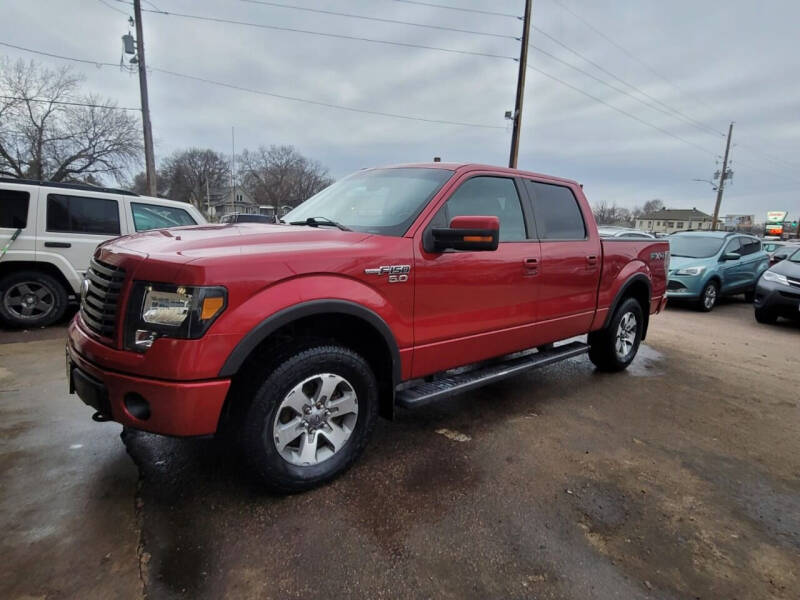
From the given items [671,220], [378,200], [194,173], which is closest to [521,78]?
[378,200]

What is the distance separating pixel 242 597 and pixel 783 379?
5.93 meters

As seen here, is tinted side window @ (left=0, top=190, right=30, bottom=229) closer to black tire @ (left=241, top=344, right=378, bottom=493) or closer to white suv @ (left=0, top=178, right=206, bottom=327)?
white suv @ (left=0, top=178, right=206, bottom=327)

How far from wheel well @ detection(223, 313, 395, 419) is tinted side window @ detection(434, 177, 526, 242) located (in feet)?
3.08

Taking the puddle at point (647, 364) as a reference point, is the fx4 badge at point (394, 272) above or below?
above

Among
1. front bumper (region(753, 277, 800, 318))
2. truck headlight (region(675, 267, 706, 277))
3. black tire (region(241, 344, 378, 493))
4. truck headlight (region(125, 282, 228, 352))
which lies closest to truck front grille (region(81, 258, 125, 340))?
truck headlight (region(125, 282, 228, 352))

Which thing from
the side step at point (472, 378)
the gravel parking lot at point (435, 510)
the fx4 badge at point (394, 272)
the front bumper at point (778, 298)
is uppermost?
the fx4 badge at point (394, 272)

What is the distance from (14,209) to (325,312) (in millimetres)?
5660

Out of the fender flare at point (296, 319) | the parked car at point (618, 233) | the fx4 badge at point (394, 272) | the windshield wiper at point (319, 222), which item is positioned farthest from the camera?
the parked car at point (618, 233)

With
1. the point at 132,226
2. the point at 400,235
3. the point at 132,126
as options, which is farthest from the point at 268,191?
the point at 400,235

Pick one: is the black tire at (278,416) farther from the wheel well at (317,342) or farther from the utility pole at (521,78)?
the utility pole at (521,78)

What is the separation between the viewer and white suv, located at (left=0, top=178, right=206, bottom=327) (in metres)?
5.62

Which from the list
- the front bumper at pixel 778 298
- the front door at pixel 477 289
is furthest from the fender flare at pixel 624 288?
the front bumper at pixel 778 298

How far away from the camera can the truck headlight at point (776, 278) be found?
26.2 ft

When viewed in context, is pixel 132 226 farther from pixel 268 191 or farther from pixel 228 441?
pixel 268 191
